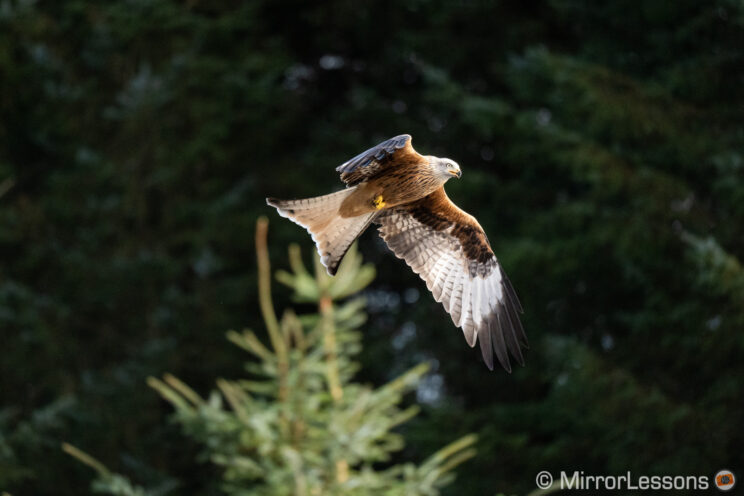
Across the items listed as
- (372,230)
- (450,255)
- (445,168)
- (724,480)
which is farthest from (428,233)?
(372,230)

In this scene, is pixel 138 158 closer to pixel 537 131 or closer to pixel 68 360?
pixel 68 360

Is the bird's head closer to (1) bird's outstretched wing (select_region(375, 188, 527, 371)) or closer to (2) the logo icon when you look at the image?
(1) bird's outstretched wing (select_region(375, 188, 527, 371))

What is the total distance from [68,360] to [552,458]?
543cm

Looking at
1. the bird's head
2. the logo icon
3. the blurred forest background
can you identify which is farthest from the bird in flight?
the logo icon

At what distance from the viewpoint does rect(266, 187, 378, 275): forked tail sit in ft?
16.0

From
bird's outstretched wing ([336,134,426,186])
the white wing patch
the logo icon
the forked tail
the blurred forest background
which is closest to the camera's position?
bird's outstretched wing ([336,134,426,186])

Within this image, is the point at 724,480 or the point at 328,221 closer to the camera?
the point at 328,221

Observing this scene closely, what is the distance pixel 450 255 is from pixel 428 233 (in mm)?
152

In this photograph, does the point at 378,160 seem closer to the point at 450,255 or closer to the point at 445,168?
the point at 445,168

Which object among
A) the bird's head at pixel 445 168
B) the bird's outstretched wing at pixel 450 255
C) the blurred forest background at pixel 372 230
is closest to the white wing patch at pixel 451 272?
the bird's outstretched wing at pixel 450 255

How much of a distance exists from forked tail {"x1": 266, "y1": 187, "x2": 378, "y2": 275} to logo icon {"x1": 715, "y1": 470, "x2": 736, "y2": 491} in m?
6.27

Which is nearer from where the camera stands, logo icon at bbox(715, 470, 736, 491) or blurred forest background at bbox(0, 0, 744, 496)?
logo icon at bbox(715, 470, 736, 491)

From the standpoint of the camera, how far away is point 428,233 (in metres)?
6.08

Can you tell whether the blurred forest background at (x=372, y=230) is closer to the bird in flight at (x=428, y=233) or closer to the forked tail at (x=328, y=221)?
the bird in flight at (x=428, y=233)
